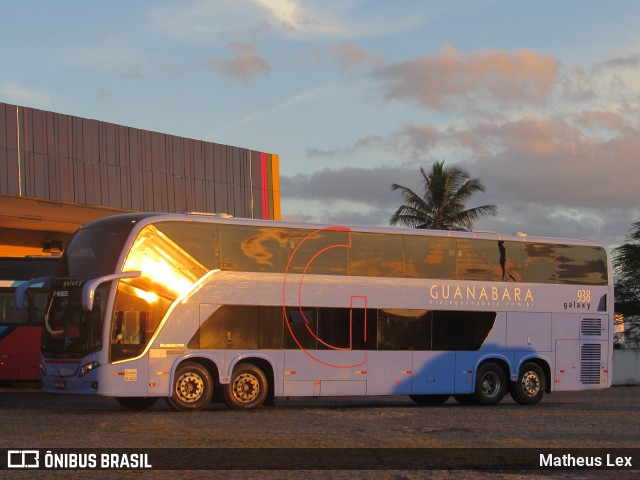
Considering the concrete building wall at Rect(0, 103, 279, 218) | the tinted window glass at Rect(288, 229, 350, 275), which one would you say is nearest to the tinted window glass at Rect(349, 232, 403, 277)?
the tinted window glass at Rect(288, 229, 350, 275)

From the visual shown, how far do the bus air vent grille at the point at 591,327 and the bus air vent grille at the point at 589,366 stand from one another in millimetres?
286

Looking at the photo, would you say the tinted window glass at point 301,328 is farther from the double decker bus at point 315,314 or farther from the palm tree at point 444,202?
the palm tree at point 444,202

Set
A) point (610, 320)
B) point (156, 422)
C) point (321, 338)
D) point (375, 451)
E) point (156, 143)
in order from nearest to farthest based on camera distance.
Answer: point (375, 451) < point (156, 422) < point (321, 338) < point (610, 320) < point (156, 143)

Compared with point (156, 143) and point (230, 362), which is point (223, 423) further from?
point (156, 143)

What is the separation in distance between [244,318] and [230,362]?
2.95 feet

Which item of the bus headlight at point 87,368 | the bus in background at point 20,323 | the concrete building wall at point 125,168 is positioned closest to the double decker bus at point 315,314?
the bus headlight at point 87,368

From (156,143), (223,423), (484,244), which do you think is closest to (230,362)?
(223,423)

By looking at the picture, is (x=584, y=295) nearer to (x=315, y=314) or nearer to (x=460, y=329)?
(x=460, y=329)

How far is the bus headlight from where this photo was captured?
20.6 m

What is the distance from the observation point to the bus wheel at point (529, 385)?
26328mm

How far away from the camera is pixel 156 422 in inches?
730

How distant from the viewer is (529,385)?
26531 millimetres

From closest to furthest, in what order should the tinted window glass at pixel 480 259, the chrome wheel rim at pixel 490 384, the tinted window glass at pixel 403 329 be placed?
the tinted window glass at pixel 403 329 → the tinted window glass at pixel 480 259 → the chrome wheel rim at pixel 490 384

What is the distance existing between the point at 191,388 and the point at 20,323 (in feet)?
29.0
